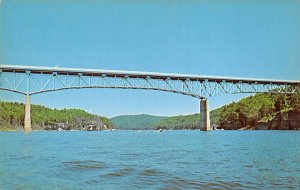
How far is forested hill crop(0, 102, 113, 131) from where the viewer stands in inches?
2778

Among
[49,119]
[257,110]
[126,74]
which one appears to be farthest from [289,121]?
[49,119]

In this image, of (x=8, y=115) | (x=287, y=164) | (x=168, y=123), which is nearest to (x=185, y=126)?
(x=168, y=123)

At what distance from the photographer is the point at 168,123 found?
142125mm

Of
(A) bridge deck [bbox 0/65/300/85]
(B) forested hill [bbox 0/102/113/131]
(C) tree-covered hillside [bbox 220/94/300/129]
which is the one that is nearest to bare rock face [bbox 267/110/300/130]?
(C) tree-covered hillside [bbox 220/94/300/129]

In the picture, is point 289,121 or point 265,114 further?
point 265,114

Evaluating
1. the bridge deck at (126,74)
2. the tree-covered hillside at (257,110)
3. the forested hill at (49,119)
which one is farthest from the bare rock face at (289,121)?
the forested hill at (49,119)

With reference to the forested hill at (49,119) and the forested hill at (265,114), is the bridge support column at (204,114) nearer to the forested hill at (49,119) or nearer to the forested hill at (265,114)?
the forested hill at (265,114)

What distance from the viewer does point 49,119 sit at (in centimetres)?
9488

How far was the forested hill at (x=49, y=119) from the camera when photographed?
70562mm

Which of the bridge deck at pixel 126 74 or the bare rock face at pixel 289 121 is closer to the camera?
the bridge deck at pixel 126 74

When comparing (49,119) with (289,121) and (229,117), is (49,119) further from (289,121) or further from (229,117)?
(289,121)

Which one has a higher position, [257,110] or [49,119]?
[257,110]

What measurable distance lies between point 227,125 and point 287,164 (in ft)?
238

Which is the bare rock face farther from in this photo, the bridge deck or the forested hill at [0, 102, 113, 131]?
the forested hill at [0, 102, 113, 131]
